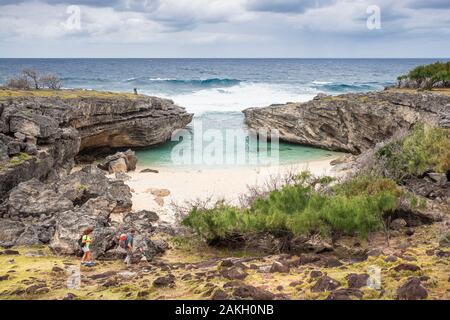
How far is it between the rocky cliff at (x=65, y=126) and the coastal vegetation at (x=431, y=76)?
65.3 ft

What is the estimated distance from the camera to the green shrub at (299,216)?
1238 cm

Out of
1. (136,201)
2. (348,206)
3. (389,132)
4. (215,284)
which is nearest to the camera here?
(215,284)

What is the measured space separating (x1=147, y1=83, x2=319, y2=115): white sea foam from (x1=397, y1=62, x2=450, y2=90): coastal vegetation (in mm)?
28807

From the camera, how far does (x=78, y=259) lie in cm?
1378

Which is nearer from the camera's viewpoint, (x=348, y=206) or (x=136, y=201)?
(x=348, y=206)

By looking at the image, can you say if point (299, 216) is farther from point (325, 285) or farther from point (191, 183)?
point (191, 183)

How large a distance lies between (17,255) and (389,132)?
1062 inches

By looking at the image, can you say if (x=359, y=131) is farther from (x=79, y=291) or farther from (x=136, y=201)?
(x=79, y=291)

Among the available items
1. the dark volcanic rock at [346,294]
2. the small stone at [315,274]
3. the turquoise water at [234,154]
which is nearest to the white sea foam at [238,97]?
the turquoise water at [234,154]

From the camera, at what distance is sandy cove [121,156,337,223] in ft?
77.8

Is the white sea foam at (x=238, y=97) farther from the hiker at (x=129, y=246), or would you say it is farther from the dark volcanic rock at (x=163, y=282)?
the dark volcanic rock at (x=163, y=282)

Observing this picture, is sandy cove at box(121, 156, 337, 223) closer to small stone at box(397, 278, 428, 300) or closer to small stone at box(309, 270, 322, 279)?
small stone at box(309, 270, 322, 279)

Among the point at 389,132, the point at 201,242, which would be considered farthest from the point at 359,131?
the point at 201,242

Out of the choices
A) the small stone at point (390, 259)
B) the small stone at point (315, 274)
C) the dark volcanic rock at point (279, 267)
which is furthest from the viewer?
the dark volcanic rock at point (279, 267)
